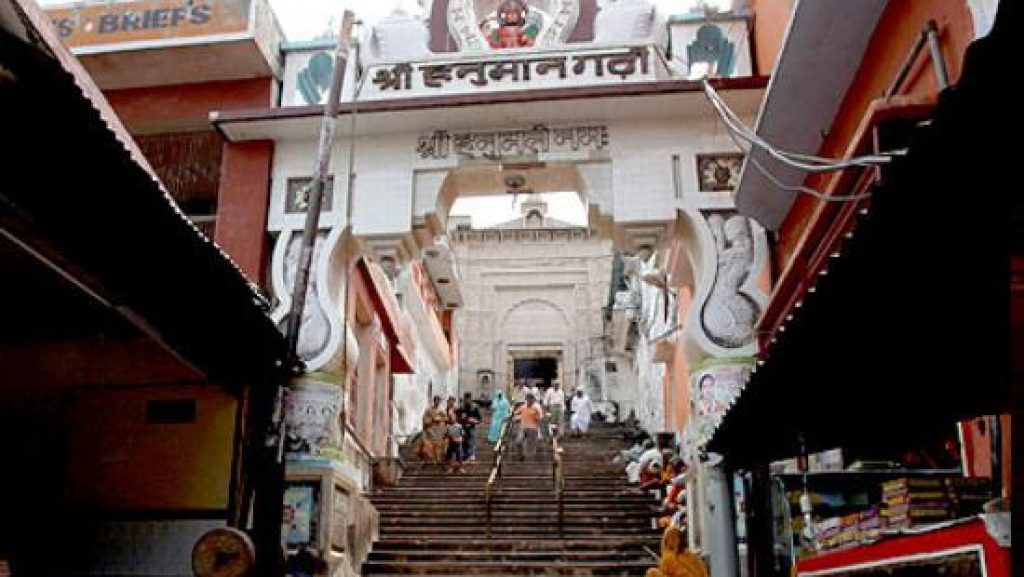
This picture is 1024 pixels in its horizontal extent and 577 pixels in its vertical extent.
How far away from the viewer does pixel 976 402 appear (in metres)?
4.57

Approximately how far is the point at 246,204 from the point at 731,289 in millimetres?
4613

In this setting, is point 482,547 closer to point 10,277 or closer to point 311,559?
point 311,559

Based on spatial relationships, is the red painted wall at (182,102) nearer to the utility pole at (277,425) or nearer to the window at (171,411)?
the utility pole at (277,425)

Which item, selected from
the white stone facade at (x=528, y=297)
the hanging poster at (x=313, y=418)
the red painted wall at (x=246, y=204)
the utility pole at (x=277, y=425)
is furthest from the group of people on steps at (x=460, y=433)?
the white stone facade at (x=528, y=297)

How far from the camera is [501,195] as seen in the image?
410 inches

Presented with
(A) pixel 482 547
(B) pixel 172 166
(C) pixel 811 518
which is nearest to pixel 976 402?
(C) pixel 811 518

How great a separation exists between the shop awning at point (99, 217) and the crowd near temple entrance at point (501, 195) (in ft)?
0.06

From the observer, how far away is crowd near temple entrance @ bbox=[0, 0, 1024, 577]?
369cm

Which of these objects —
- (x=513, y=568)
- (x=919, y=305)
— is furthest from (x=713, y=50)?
(x=919, y=305)

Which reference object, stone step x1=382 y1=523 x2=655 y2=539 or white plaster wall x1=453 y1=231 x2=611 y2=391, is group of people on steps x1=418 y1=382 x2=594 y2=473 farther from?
white plaster wall x1=453 y1=231 x2=611 y2=391

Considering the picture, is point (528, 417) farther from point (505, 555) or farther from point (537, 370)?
point (537, 370)

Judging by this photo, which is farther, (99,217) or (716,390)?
(716,390)

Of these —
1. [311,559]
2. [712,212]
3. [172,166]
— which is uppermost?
[172,166]

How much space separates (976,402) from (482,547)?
7.52 meters
